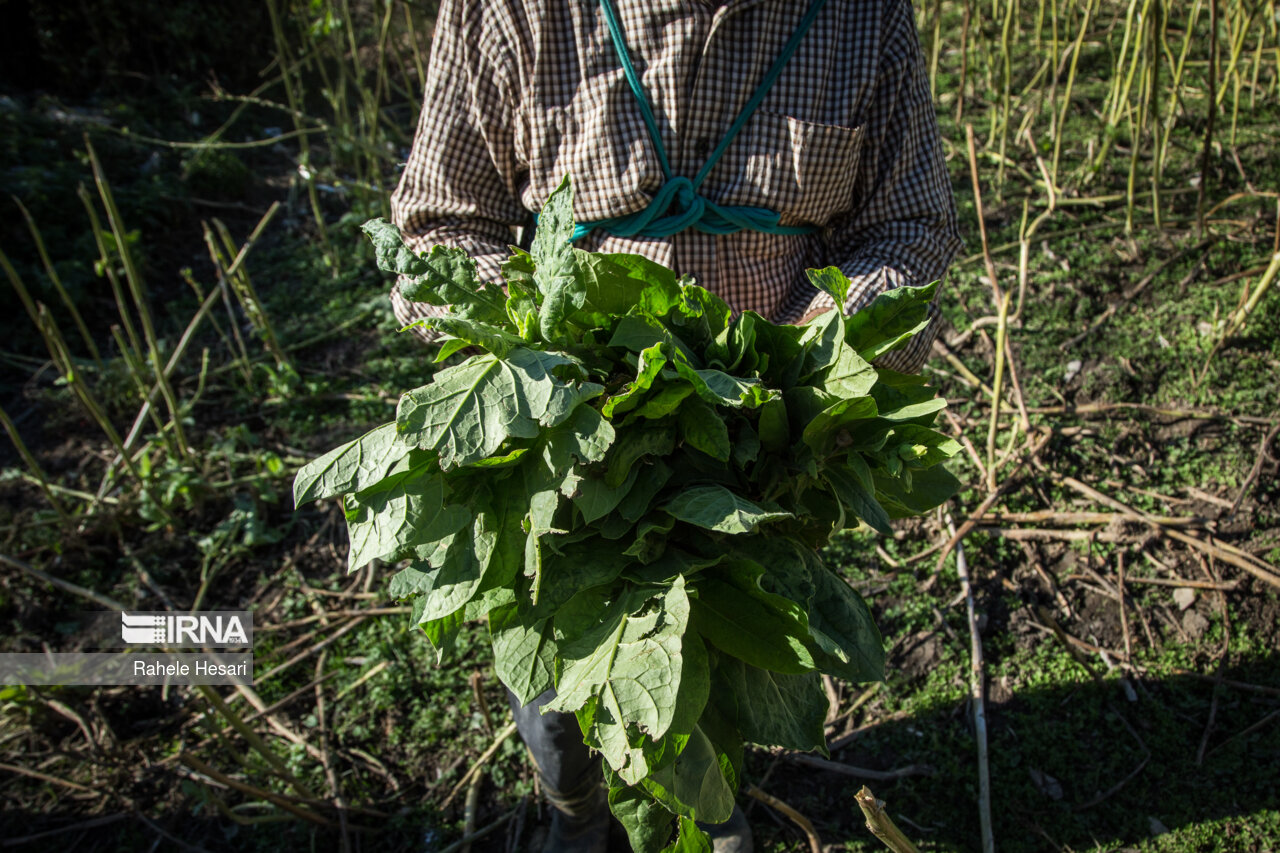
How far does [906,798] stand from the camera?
5.91 ft

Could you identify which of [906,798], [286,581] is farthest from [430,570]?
[286,581]

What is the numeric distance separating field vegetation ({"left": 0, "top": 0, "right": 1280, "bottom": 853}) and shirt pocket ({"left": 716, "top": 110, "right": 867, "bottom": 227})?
0.74 m

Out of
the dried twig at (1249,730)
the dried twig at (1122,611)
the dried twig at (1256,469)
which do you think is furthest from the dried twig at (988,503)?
the dried twig at (1249,730)

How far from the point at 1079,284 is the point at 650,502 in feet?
8.21

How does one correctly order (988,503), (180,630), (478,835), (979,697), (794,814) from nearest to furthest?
1. (794,814)
2. (478,835)
3. (979,697)
4. (988,503)
5. (180,630)

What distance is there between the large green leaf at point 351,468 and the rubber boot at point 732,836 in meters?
1.12

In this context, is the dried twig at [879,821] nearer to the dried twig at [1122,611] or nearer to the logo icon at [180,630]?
the dried twig at [1122,611]

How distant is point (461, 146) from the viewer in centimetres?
150

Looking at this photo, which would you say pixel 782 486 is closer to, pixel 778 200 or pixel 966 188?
pixel 778 200

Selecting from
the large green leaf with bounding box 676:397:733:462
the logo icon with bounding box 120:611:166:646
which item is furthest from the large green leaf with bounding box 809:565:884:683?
the logo icon with bounding box 120:611:166:646

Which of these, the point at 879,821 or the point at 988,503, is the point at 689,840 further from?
the point at 988,503

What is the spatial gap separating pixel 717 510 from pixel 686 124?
2.86 feet

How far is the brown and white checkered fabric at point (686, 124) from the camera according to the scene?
1.45 metres

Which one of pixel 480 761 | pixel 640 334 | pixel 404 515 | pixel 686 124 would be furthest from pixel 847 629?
pixel 480 761
